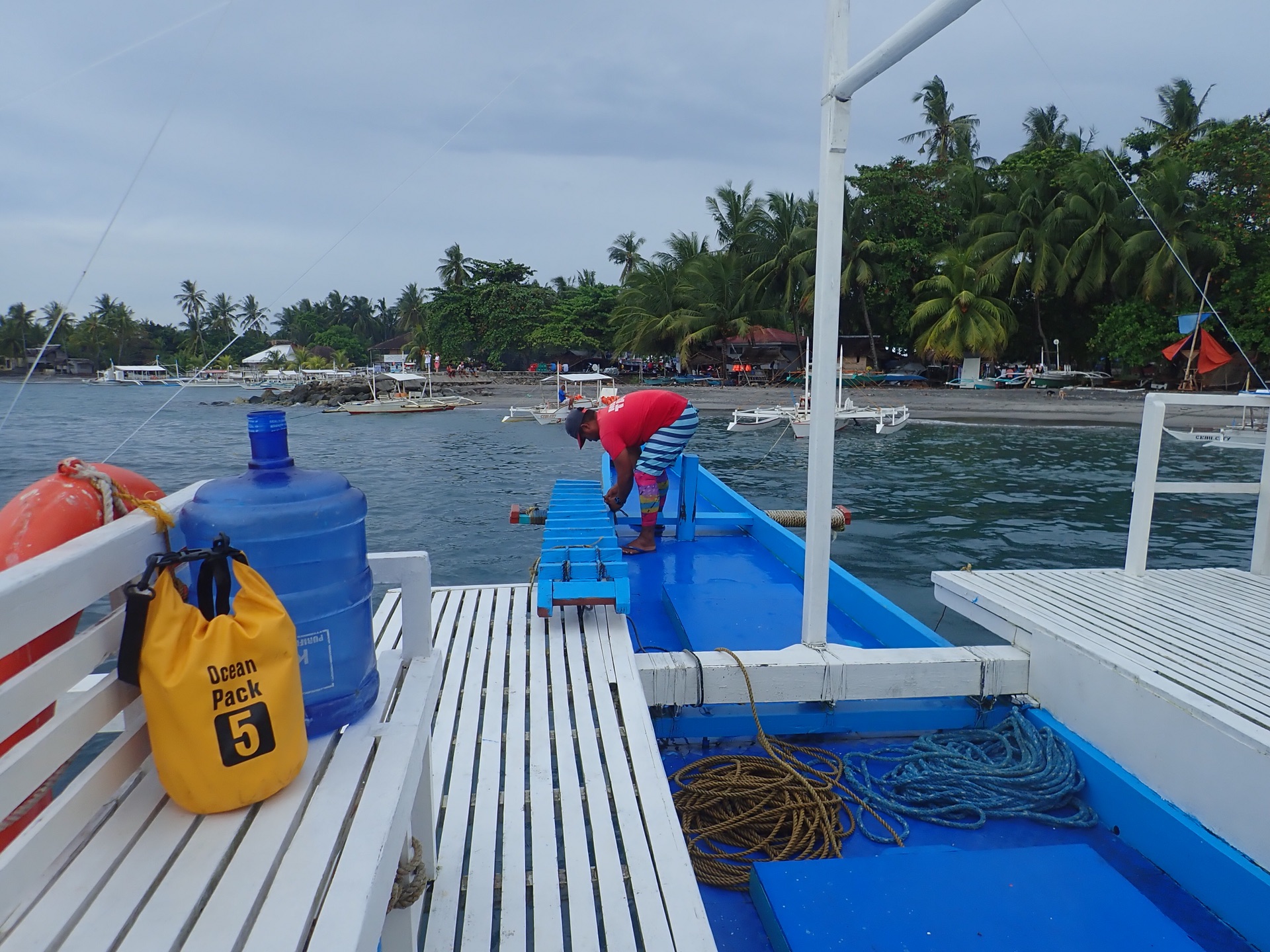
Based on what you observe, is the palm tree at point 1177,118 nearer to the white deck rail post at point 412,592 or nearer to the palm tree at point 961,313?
the palm tree at point 961,313

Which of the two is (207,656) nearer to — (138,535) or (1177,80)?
(138,535)

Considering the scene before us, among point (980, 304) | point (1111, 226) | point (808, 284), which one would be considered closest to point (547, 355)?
point (808, 284)

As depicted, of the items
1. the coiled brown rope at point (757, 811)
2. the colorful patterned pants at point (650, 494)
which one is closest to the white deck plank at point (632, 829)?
the coiled brown rope at point (757, 811)

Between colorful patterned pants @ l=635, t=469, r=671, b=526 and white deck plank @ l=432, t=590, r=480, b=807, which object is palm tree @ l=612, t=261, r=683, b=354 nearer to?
colorful patterned pants @ l=635, t=469, r=671, b=526

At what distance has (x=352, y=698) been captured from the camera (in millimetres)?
1668

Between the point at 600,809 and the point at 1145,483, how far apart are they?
3.48 m

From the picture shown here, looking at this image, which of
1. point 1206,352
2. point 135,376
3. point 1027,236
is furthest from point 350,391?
point 135,376

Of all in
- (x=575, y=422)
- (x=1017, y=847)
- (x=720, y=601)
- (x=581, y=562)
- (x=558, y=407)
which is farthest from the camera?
(x=558, y=407)

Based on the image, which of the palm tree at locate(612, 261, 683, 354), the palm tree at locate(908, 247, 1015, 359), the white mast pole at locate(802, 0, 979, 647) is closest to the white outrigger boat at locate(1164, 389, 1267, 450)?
the palm tree at locate(908, 247, 1015, 359)

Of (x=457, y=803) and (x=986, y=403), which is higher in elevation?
(x=457, y=803)

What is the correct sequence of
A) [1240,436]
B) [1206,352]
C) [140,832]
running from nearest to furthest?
[140,832], [1240,436], [1206,352]

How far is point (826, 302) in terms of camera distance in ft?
10.4

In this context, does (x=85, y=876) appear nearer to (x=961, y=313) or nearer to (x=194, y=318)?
(x=961, y=313)

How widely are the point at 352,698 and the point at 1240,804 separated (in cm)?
261
